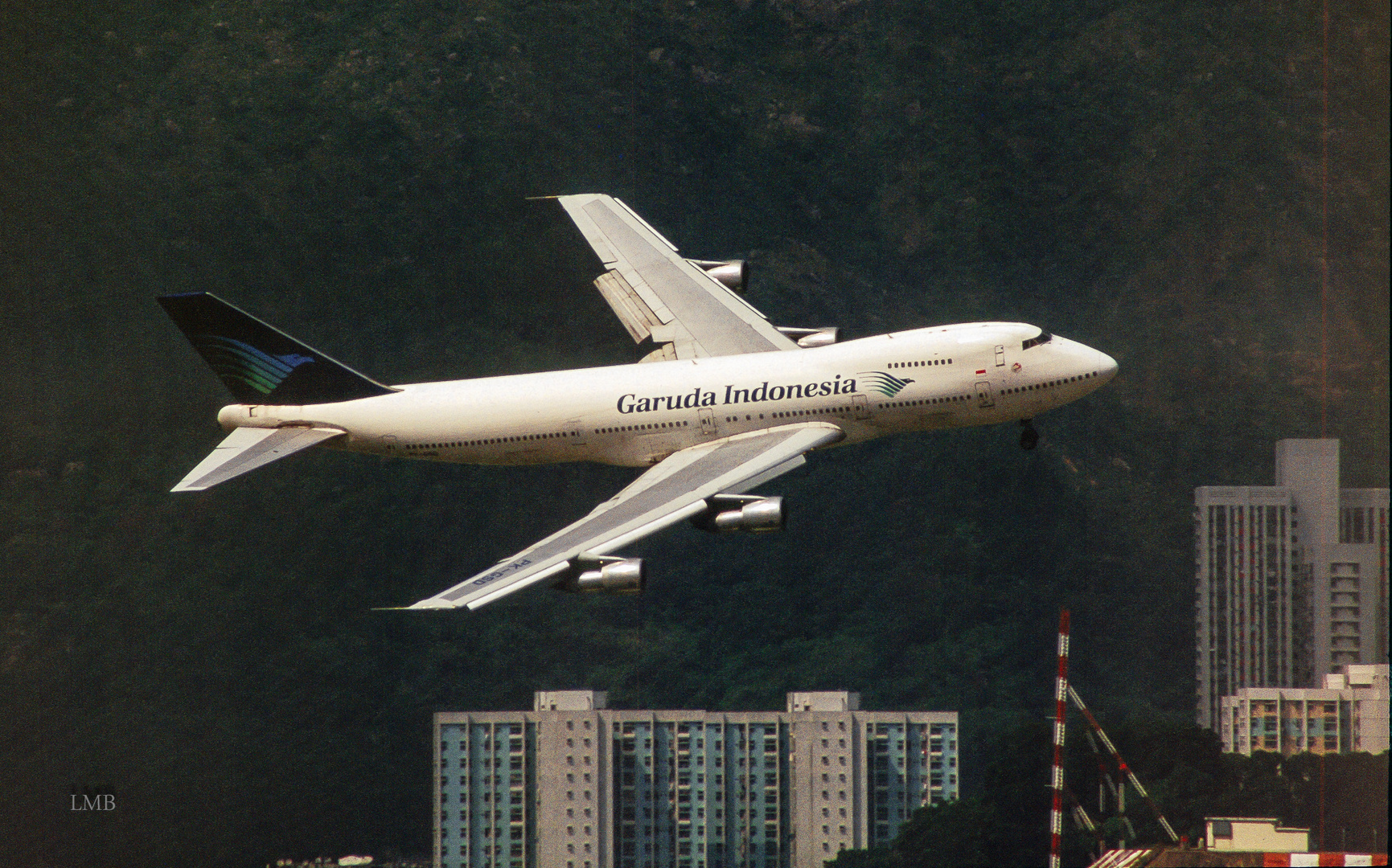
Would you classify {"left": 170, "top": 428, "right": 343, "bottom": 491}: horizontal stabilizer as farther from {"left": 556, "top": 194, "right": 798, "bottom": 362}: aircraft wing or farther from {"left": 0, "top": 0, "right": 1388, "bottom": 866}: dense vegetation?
{"left": 0, "top": 0, "right": 1388, "bottom": 866}: dense vegetation

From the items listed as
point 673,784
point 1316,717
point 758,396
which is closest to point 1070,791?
point 1316,717

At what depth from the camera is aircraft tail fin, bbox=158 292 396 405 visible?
5606cm

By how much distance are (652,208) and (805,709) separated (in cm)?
4041

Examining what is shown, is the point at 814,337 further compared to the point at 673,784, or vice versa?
the point at 673,784

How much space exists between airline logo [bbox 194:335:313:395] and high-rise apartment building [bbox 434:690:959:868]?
44.1 meters

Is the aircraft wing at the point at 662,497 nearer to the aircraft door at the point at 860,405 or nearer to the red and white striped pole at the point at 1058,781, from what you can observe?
the aircraft door at the point at 860,405

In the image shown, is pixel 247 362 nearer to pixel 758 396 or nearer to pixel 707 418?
pixel 707 418

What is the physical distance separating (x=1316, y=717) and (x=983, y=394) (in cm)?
5602

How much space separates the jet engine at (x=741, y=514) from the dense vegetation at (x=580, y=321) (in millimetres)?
47424

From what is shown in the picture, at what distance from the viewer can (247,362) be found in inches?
2242

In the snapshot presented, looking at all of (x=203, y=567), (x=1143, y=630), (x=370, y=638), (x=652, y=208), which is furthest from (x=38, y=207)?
(x=1143, y=630)

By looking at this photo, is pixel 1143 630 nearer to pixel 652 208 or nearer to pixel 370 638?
pixel 652 208

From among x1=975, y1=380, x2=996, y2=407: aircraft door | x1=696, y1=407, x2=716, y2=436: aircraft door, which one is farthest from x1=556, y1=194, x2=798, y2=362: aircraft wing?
x1=975, y1=380, x2=996, y2=407: aircraft door

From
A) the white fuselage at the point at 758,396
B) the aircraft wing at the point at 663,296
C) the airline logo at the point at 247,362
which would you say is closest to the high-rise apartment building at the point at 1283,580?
the white fuselage at the point at 758,396
